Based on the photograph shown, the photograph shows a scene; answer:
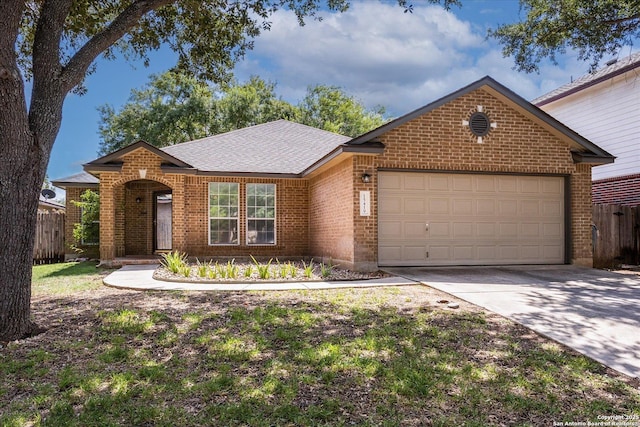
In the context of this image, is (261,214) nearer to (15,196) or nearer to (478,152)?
(478,152)

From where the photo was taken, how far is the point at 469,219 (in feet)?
38.5

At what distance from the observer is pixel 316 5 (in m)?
10.2

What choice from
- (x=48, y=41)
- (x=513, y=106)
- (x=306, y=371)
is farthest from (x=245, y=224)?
(x=306, y=371)

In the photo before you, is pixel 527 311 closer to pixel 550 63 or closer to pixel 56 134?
pixel 56 134

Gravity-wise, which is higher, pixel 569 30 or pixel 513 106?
pixel 569 30

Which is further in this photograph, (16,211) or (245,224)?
(245,224)

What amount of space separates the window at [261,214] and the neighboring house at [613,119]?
450 inches

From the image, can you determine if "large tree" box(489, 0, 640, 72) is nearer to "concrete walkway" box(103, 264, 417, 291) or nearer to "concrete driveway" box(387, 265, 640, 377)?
"concrete driveway" box(387, 265, 640, 377)

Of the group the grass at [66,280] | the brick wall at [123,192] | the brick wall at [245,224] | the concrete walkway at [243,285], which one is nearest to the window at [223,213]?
the brick wall at [245,224]

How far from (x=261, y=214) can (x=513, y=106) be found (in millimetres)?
8345

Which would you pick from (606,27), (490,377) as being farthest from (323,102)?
(490,377)

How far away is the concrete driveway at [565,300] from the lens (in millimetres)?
5125

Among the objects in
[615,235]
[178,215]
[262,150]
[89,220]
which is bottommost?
[615,235]

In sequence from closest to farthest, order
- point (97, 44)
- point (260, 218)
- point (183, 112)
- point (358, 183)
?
1. point (97, 44)
2. point (358, 183)
3. point (260, 218)
4. point (183, 112)
